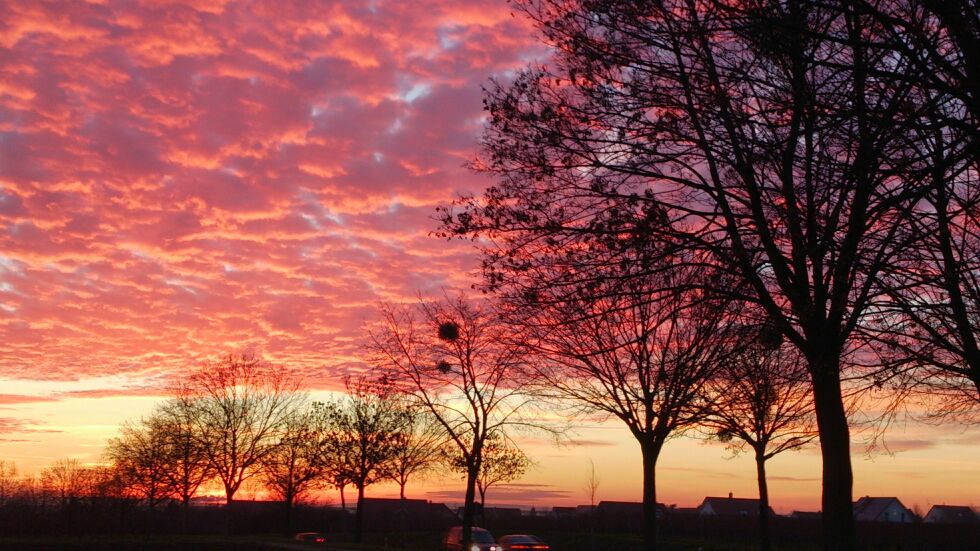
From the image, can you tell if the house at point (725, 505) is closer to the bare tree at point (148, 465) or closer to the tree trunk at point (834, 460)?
the bare tree at point (148, 465)

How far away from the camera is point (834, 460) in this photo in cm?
1257

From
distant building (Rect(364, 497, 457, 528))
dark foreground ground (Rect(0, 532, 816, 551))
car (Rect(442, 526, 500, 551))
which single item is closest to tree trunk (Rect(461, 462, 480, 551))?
car (Rect(442, 526, 500, 551))

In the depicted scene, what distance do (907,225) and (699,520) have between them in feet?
194

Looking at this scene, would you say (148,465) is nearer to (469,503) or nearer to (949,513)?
(469,503)

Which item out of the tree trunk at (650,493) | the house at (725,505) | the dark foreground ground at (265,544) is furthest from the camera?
the house at (725,505)

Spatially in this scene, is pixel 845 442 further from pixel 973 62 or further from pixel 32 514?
pixel 32 514

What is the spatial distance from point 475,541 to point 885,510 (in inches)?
3346

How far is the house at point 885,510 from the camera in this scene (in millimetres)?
106094

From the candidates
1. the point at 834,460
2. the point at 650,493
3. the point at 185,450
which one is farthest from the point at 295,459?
the point at 834,460

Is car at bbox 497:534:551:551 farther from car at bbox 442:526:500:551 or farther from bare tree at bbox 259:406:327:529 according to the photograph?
bare tree at bbox 259:406:327:529

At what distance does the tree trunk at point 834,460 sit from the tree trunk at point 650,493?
1506 centimetres

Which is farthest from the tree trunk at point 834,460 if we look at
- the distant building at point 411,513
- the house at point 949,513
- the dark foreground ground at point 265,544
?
the house at point 949,513

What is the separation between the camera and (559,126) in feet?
41.3

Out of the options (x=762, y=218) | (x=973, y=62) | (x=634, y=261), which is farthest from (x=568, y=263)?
(x=973, y=62)
